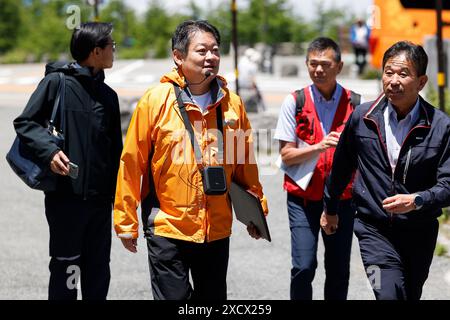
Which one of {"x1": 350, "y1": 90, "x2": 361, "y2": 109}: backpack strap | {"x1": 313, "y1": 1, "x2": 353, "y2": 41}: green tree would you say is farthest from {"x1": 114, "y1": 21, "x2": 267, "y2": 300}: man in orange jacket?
{"x1": 313, "y1": 1, "x2": 353, "y2": 41}: green tree

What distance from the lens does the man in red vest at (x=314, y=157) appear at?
5.88 meters

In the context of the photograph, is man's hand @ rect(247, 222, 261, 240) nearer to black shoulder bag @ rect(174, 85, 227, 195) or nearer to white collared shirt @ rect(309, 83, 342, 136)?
black shoulder bag @ rect(174, 85, 227, 195)

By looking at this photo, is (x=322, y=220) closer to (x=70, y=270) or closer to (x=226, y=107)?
(x=226, y=107)

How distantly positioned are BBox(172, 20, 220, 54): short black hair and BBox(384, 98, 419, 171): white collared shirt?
942 mm

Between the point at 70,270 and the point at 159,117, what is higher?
the point at 159,117

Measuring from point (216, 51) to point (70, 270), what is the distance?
156 centimetres

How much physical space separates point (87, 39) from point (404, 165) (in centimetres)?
191

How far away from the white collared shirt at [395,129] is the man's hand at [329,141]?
79 cm

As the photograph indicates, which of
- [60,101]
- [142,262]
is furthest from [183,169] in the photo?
[142,262]

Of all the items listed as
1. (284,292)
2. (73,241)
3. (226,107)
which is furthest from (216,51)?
(284,292)

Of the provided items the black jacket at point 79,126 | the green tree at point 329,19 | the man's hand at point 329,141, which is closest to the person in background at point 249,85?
the man's hand at point 329,141

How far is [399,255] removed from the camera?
4.80m
